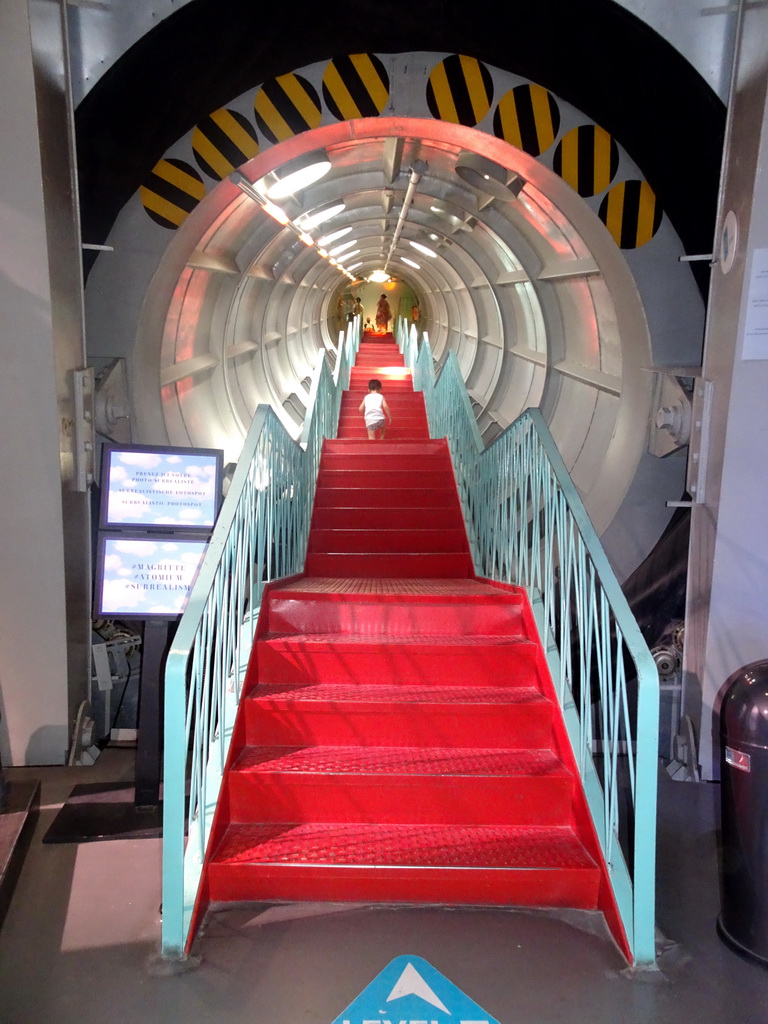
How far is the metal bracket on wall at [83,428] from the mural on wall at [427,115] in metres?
1.16

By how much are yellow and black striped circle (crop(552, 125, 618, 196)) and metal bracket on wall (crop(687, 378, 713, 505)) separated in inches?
57.4

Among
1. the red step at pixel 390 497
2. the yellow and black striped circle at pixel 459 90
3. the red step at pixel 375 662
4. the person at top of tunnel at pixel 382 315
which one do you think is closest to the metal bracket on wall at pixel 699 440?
the red step at pixel 375 662

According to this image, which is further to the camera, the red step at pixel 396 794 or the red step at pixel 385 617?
the red step at pixel 385 617

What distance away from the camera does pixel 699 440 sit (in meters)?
4.85

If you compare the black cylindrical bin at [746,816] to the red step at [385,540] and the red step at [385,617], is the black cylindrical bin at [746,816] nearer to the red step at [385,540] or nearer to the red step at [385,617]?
the red step at [385,617]

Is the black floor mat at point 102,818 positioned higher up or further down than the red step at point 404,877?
→ further down

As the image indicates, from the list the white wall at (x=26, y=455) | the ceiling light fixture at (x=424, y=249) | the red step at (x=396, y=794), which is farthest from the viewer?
the ceiling light fixture at (x=424, y=249)

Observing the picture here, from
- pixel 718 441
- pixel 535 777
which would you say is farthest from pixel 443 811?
pixel 718 441

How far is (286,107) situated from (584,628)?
3632mm

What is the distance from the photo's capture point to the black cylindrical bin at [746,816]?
304 cm

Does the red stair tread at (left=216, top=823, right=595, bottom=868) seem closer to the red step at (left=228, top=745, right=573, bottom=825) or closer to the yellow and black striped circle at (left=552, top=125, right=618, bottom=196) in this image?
the red step at (left=228, top=745, right=573, bottom=825)

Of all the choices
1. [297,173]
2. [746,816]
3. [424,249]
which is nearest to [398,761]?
[746,816]

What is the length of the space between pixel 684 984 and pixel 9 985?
2353mm

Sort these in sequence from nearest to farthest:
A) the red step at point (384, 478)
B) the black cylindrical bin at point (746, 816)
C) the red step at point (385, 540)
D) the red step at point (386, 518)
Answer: the black cylindrical bin at point (746, 816)
the red step at point (385, 540)
the red step at point (386, 518)
the red step at point (384, 478)
